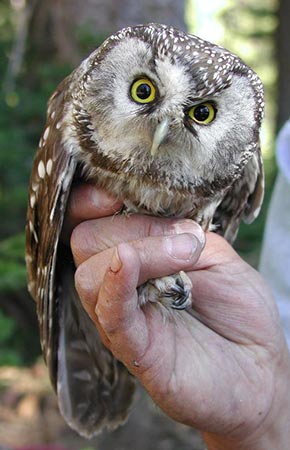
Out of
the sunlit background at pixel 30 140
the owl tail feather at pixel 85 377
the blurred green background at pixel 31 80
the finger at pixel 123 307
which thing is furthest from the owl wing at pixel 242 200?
the blurred green background at pixel 31 80

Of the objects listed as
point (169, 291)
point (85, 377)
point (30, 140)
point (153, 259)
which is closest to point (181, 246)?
point (153, 259)

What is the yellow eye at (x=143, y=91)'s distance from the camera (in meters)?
1.91

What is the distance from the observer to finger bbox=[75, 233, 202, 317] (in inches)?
72.5

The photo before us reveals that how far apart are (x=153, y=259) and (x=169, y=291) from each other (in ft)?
1.38

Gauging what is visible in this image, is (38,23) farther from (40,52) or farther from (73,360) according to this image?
(73,360)

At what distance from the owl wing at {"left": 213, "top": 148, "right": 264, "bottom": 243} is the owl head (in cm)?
38

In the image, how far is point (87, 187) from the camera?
226cm

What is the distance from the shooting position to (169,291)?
222 centimetres

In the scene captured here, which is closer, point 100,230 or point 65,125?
point 100,230

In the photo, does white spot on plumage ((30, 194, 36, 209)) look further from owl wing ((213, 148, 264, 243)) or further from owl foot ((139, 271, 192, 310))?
owl wing ((213, 148, 264, 243))

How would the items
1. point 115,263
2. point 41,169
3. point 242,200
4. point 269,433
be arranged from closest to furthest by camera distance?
point 115,263
point 269,433
point 41,169
point 242,200

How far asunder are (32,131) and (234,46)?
9.79m

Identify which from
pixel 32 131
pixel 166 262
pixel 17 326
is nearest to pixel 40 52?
pixel 32 131

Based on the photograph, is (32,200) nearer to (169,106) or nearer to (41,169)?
(41,169)
